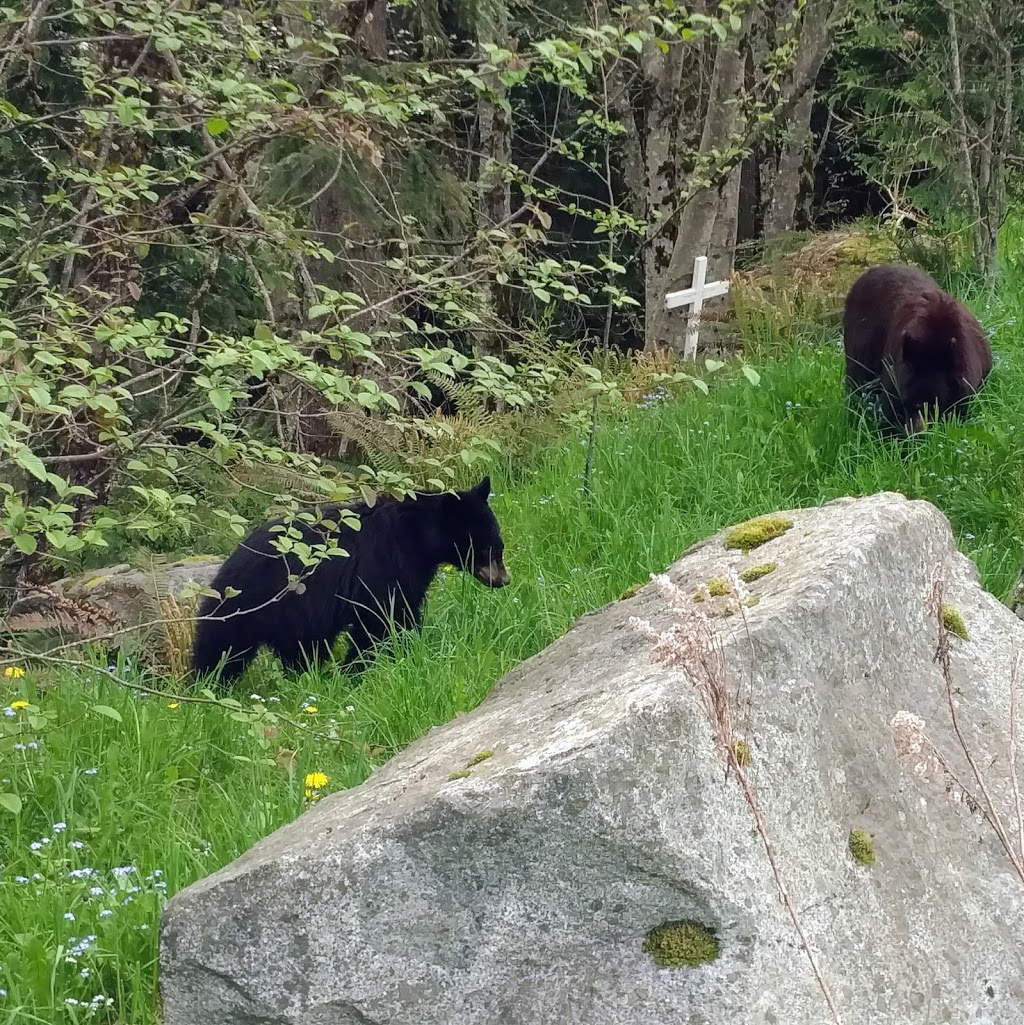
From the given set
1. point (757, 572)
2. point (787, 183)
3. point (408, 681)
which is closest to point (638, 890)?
point (757, 572)

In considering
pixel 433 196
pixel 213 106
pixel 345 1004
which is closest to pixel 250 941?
pixel 345 1004

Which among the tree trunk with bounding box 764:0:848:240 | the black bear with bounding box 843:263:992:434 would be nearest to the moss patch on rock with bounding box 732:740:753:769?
the black bear with bounding box 843:263:992:434

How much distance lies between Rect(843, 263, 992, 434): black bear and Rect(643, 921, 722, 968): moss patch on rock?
4.88 meters

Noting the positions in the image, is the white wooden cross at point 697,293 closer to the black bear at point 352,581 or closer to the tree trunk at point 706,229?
the tree trunk at point 706,229

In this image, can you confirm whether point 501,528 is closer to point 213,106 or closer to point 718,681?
point 213,106

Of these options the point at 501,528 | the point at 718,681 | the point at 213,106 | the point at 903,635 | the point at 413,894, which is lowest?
the point at 501,528

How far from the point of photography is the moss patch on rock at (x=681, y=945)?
192 cm

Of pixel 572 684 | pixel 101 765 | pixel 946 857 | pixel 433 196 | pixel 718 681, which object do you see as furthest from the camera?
pixel 433 196

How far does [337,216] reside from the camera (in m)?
8.79

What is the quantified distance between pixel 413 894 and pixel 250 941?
0.31m

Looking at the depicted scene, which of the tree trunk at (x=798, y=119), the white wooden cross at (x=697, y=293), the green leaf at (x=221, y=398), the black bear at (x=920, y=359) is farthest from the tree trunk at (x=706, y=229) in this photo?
the green leaf at (x=221, y=398)

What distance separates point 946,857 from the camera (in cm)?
226

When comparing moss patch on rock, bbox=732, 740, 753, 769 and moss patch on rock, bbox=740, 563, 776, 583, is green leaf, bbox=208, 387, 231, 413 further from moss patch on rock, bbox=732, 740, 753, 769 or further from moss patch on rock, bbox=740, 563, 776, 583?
moss patch on rock, bbox=732, 740, 753, 769

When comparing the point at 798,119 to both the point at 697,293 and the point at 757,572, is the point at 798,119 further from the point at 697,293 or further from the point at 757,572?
the point at 757,572
